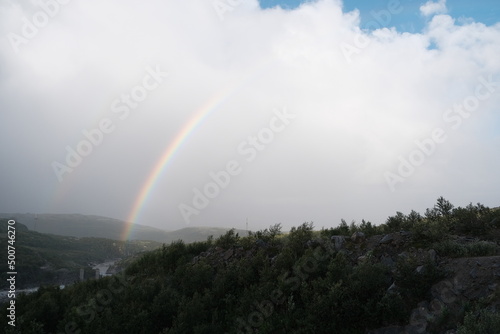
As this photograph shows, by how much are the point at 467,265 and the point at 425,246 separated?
202 cm

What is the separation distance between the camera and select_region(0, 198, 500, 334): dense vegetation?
917 centimetres

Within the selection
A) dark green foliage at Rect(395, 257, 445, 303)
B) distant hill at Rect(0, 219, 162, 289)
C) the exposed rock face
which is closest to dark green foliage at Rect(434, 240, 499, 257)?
dark green foliage at Rect(395, 257, 445, 303)

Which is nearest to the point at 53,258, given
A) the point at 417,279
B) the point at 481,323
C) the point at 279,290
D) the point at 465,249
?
the point at 279,290

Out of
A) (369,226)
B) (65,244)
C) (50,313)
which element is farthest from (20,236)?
(369,226)

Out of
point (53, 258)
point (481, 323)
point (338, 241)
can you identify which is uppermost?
point (338, 241)

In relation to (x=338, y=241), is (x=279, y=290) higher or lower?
lower

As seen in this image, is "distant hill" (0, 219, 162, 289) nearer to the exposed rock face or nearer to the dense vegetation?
the dense vegetation

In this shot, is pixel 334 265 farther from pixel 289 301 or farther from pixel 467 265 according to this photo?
pixel 467 265

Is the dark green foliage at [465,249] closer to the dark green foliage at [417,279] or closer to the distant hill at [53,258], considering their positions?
the dark green foliage at [417,279]

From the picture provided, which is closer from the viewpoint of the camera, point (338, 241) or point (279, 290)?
point (279, 290)

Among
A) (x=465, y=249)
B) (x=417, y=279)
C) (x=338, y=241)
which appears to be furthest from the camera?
(x=338, y=241)

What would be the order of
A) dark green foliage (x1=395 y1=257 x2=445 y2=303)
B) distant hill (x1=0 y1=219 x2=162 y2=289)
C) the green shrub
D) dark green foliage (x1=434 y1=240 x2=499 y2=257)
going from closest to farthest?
the green shrub
dark green foliage (x1=395 y1=257 x2=445 y2=303)
dark green foliage (x1=434 y1=240 x2=499 y2=257)
distant hill (x1=0 y1=219 x2=162 y2=289)

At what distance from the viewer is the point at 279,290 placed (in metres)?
11.0

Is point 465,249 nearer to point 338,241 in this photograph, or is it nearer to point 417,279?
point 417,279
